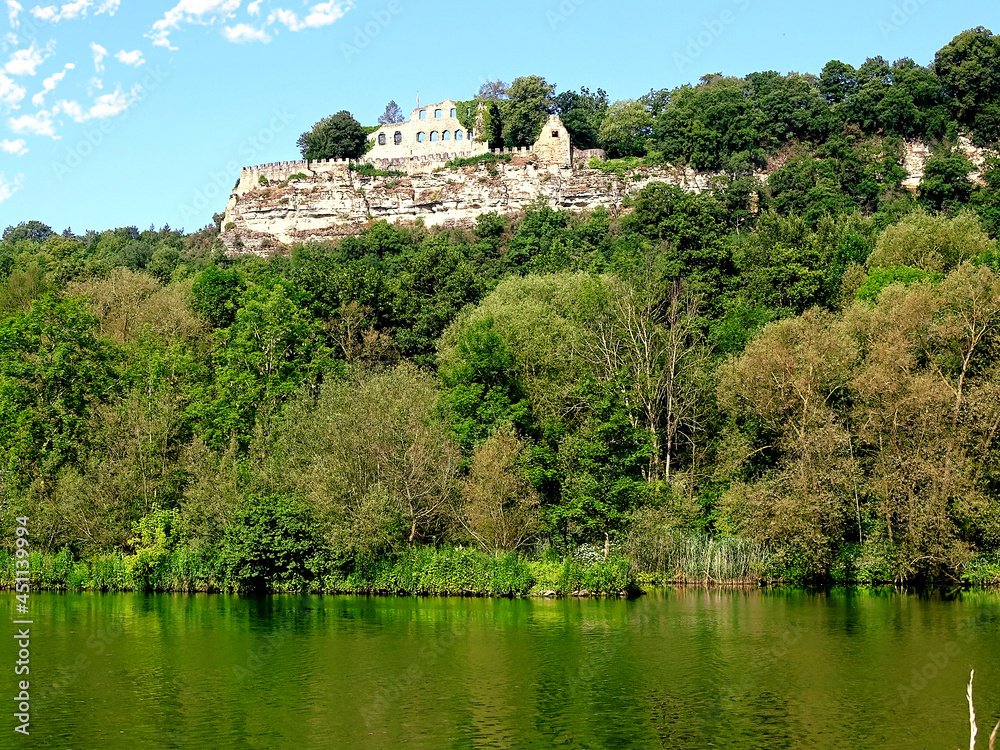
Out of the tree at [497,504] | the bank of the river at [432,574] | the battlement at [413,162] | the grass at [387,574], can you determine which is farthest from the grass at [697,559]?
the battlement at [413,162]

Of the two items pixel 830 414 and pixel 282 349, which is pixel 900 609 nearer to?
pixel 830 414

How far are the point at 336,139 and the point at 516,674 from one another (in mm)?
86961

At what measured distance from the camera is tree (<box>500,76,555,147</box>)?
10138cm

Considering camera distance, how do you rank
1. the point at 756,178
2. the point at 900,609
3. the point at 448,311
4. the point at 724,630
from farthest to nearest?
1. the point at 756,178
2. the point at 448,311
3. the point at 900,609
4. the point at 724,630

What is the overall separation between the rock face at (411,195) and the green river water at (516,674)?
6549cm

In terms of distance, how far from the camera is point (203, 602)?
3331cm

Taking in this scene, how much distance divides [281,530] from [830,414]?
63.3 ft

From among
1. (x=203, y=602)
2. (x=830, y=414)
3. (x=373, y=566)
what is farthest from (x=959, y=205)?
(x=203, y=602)

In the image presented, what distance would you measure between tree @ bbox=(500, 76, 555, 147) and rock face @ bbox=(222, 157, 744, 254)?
5.18 m

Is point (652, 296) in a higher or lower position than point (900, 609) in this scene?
higher

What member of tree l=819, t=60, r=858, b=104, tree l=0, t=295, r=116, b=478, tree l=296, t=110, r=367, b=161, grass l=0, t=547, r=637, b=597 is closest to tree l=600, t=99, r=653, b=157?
tree l=819, t=60, r=858, b=104

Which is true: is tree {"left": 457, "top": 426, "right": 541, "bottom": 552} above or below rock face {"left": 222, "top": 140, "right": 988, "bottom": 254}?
below

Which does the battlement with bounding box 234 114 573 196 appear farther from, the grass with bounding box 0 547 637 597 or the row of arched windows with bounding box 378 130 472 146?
the grass with bounding box 0 547 637 597

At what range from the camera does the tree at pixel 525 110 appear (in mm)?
101375
